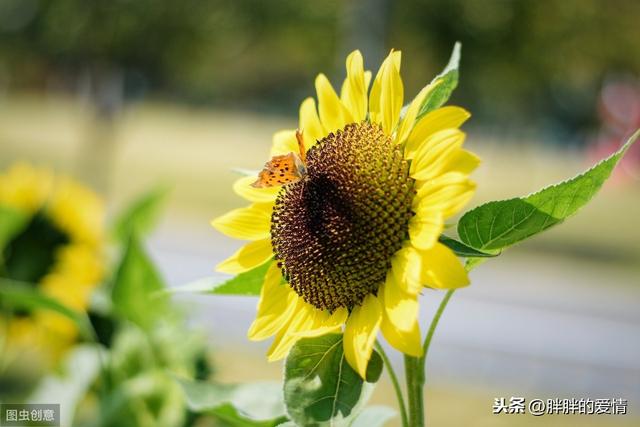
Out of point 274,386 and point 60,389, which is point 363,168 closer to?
point 274,386

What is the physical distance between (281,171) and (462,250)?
0.10 metres

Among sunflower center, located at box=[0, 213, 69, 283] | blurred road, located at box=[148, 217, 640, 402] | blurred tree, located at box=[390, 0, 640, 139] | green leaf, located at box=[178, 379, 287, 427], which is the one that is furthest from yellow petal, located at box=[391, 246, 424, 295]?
blurred tree, located at box=[390, 0, 640, 139]

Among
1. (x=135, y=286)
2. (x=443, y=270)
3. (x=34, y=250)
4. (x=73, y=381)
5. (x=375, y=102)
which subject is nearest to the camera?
(x=443, y=270)

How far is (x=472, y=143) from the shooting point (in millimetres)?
16938

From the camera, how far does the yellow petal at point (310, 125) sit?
506 mm

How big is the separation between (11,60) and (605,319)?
17.9 meters

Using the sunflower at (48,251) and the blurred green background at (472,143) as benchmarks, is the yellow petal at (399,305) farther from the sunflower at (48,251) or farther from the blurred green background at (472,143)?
the sunflower at (48,251)

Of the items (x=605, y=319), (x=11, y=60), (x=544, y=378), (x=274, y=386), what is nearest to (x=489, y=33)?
(x=605, y=319)

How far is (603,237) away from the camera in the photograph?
9.20 metres

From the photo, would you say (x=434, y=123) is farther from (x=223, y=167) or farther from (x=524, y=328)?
(x=223, y=167)

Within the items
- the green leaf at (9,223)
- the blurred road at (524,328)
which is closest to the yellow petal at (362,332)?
the green leaf at (9,223)

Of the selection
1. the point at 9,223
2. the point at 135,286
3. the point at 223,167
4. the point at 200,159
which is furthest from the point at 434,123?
the point at 200,159

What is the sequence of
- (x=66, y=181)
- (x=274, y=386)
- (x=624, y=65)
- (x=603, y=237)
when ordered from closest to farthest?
1. (x=274, y=386)
2. (x=66, y=181)
3. (x=603, y=237)
4. (x=624, y=65)

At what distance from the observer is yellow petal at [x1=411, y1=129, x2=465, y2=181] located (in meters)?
0.40
